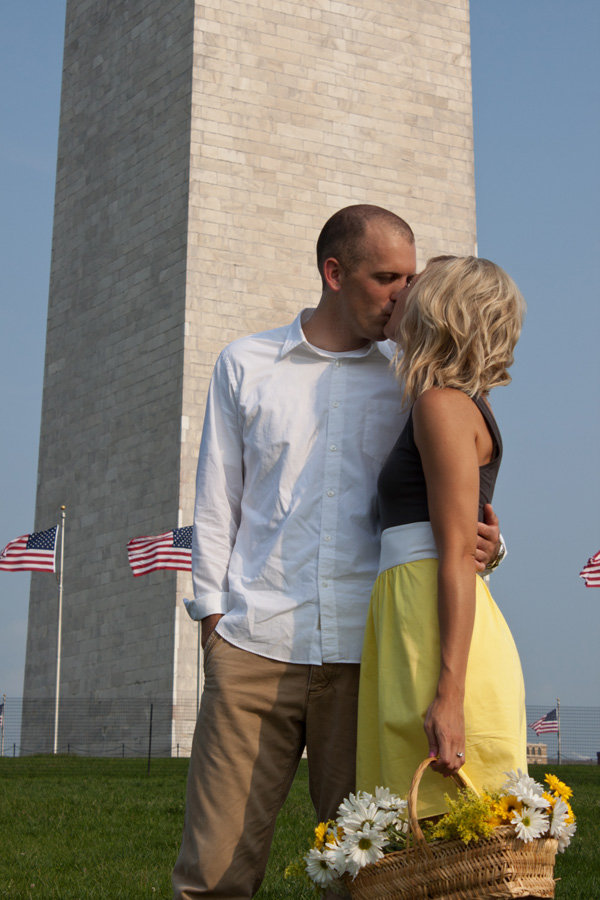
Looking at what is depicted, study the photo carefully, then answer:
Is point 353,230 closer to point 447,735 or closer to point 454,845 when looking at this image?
point 447,735

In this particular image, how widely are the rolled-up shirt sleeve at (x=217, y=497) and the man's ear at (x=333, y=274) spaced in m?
0.38

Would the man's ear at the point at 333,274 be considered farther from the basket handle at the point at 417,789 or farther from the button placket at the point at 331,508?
the basket handle at the point at 417,789

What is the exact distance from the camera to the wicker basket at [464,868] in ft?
9.11

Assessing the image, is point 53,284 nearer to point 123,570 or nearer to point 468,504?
point 123,570

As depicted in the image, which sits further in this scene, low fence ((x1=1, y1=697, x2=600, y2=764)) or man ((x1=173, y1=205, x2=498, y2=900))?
low fence ((x1=1, y1=697, x2=600, y2=764))

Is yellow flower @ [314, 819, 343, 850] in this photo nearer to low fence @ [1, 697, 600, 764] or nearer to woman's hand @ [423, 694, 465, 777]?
woman's hand @ [423, 694, 465, 777]

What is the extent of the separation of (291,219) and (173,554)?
25.5 feet

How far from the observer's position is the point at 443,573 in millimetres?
3166

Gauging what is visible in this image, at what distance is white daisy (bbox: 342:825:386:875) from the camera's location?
291 centimetres

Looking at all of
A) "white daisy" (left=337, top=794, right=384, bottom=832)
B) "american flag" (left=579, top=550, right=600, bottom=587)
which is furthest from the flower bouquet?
"american flag" (left=579, top=550, right=600, bottom=587)

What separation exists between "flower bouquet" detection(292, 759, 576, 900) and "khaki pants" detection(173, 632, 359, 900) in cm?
46

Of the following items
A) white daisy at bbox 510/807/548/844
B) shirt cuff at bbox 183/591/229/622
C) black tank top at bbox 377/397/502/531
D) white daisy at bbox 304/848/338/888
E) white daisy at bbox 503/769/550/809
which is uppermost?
black tank top at bbox 377/397/502/531

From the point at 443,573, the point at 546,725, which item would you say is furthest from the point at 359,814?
the point at 546,725

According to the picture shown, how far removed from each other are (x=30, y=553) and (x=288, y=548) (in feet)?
55.0
